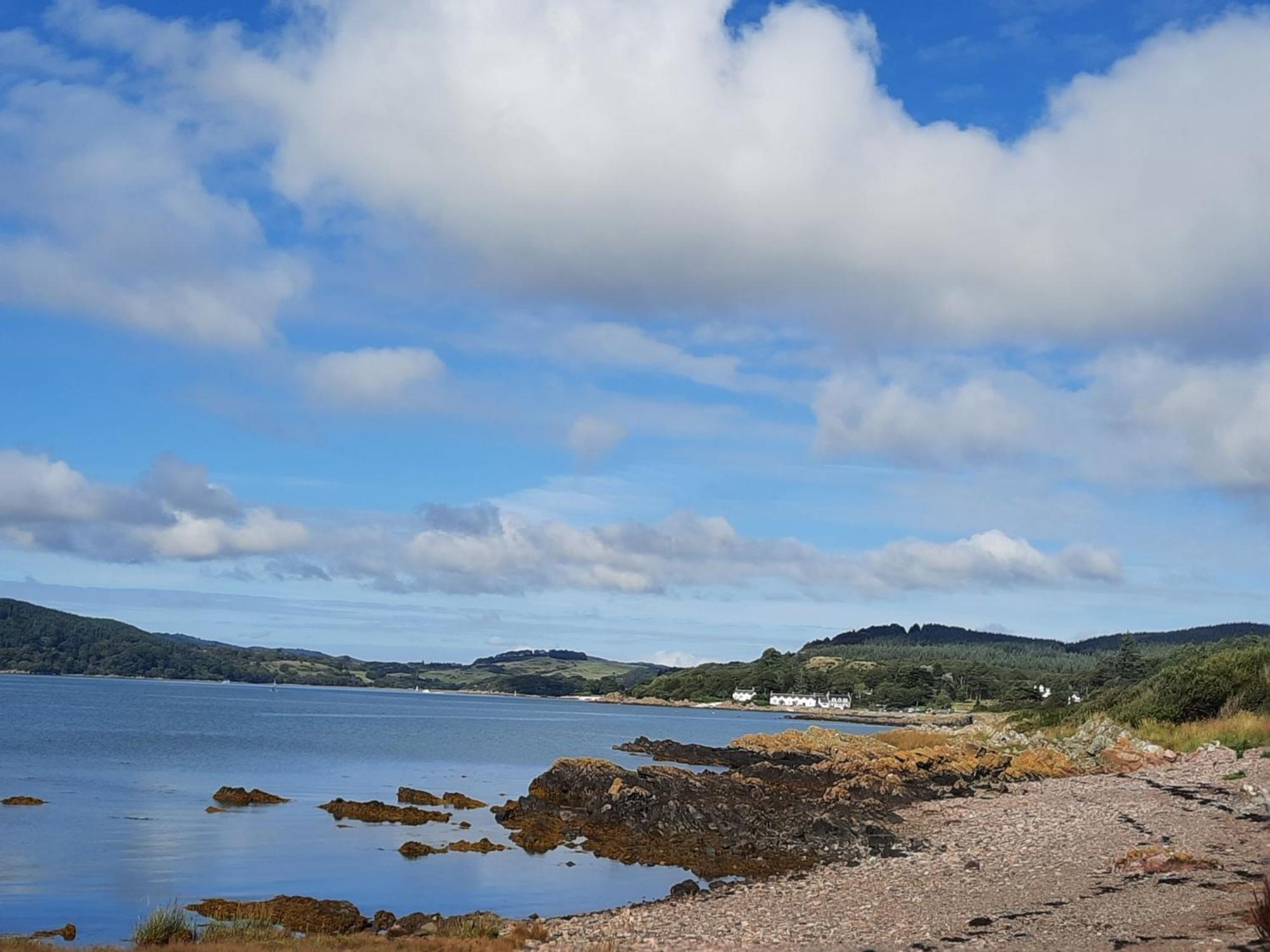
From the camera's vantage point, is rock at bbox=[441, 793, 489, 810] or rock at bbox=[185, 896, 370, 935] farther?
rock at bbox=[441, 793, 489, 810]

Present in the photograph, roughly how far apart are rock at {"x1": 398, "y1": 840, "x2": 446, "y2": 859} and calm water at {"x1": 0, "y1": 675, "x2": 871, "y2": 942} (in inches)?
18.2

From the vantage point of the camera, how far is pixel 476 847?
30.6m

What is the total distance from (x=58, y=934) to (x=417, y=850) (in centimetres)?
1140

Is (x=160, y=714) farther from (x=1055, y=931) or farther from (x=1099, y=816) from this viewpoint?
(x=1055, y=931)

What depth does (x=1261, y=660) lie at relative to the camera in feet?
156

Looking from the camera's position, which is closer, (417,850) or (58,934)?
(58,934)

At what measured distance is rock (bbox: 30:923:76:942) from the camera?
18833mm

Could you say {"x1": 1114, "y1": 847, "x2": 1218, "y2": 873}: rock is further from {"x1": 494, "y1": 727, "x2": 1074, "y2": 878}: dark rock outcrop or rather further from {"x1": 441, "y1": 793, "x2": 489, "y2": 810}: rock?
{"x1": 441, "y1": 793, "x2": 489, "y2": 810}: rock

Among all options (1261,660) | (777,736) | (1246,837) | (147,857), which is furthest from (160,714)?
(1246,837)

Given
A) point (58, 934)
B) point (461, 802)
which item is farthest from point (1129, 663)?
point (58, 934)

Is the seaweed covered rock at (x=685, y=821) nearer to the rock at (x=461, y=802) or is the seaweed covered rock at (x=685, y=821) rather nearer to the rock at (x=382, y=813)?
the rock at (x=461, y=802)

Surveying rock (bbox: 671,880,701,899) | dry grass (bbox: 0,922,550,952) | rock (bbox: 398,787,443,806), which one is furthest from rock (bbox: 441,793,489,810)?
dry grass (bbox: 0,922,550,952)

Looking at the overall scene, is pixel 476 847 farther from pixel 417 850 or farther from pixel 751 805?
pixel 751 805

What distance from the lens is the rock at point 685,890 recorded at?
909 inches
